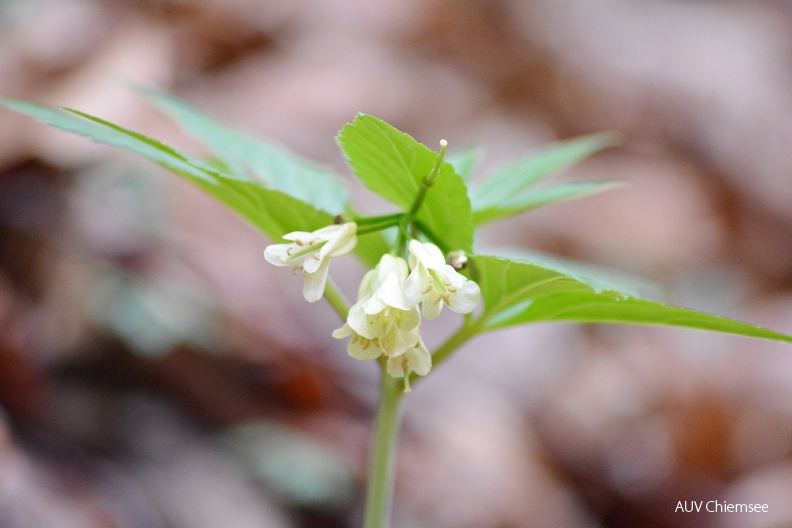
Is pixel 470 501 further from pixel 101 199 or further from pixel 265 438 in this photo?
pixel 101 199

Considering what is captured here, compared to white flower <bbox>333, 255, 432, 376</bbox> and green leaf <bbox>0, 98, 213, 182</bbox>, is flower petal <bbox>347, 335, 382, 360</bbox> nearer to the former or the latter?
white flower <bbox>333, 255, 432, 376</bbox>

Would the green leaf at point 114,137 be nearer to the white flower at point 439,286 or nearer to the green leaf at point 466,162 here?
the white flower at point 439,286

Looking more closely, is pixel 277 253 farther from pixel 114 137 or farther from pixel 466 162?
pixel 466 162

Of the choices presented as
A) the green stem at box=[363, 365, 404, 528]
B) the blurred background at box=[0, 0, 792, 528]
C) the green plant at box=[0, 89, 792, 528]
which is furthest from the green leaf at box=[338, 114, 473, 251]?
the blurred background at box=[0, 0, 792, 528]

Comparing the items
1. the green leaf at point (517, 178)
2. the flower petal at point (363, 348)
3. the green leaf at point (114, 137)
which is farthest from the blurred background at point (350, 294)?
the green leaf at point (114, 137)

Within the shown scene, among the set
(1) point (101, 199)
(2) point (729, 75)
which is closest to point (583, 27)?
(2) point (729, 75)


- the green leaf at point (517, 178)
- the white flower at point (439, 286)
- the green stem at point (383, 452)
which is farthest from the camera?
the green leaf at point (517, 178)
